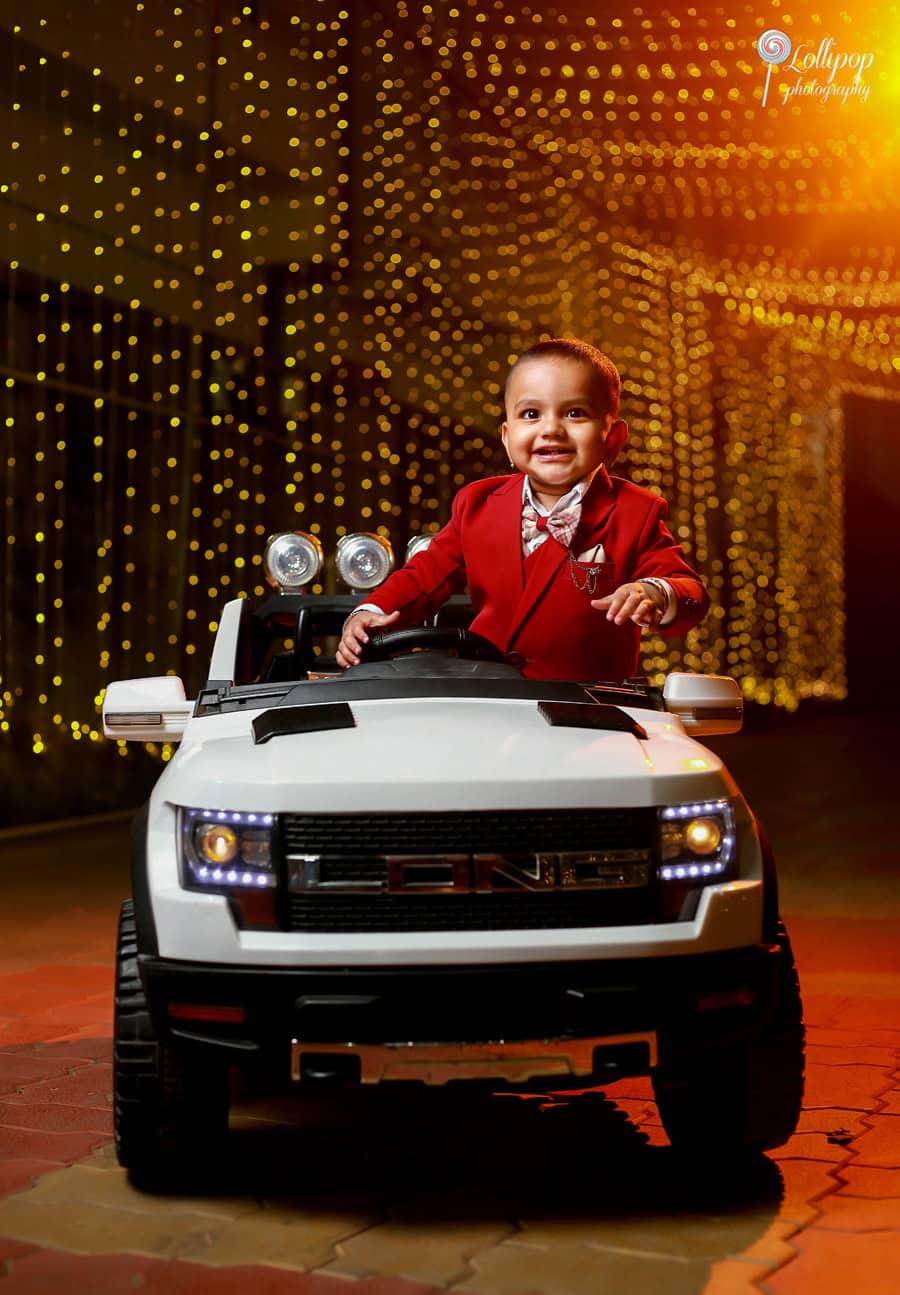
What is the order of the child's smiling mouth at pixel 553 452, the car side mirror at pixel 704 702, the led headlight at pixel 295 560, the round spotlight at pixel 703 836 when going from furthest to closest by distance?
1. the led headlight at pixel 295 560
2. the child's smiling mouth at pixel 553 452
3. the car side mirror at pixel 704 702
4. the round spotlight at pixel 703 836

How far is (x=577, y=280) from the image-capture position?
60.5 feet

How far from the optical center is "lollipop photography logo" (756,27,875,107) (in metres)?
9.87

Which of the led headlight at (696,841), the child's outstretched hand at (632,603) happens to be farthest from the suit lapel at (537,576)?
the led headlight at (696,841)

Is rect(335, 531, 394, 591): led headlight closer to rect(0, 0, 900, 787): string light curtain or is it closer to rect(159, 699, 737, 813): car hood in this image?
rect(159, 699, 737, 813): car hood

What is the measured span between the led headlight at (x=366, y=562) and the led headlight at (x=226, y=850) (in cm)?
215

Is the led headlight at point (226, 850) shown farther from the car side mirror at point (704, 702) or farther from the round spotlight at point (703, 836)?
the car side mirror at point (704, 702)

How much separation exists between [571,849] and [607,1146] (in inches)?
41.2

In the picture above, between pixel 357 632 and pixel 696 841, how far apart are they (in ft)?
3.91

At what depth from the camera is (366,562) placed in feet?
17.2

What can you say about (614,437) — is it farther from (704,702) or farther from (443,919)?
(443,919)

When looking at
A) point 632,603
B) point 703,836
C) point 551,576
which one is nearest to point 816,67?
point 551,576

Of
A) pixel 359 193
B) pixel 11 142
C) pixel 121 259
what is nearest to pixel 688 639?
pixel 359 193

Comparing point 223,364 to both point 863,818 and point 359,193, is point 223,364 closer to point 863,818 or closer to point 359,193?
point 359,193

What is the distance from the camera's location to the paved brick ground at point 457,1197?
2.96 metres
